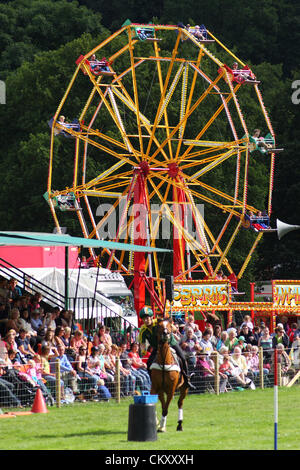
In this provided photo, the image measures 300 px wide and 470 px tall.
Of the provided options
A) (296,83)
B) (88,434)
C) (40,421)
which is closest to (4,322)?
(40,421)

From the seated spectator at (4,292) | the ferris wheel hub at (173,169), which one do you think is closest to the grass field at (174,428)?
the seated spectator at (4,292)

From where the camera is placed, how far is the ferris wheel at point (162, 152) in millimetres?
34531

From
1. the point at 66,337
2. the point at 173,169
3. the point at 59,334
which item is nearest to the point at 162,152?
the point at 173,169

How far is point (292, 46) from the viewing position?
222 feet

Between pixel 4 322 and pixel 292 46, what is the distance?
49.5 meters

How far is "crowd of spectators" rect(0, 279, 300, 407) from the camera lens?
1925 centimetres

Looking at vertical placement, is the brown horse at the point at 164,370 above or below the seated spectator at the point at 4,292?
below

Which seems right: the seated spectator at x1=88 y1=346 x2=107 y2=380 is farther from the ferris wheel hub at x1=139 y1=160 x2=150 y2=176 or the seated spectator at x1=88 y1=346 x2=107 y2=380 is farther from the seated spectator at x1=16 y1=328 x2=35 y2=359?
the ferris wheel hub at x1=139 y1=160 x2=150 y2=176

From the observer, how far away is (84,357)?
21.1m

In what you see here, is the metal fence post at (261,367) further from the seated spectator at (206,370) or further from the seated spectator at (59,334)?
the seated spectator at (59,334)

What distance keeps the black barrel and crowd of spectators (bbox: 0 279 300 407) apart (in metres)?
4.05

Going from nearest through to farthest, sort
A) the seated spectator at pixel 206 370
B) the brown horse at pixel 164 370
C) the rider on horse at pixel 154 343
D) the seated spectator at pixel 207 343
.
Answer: the brown horse at pixel 164 370
the rider on horse at pixel 154 343
the seated spectator at pixel 206 370
the seated spectator at pixel 207 343

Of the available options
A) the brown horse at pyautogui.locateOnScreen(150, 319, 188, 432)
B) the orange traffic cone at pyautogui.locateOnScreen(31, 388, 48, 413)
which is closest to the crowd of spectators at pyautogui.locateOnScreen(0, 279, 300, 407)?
the orange traffic cone at pyautogui.locateOnScreen(31, 388, 48, 413)

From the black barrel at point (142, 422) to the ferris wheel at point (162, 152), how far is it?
53.6 ft
